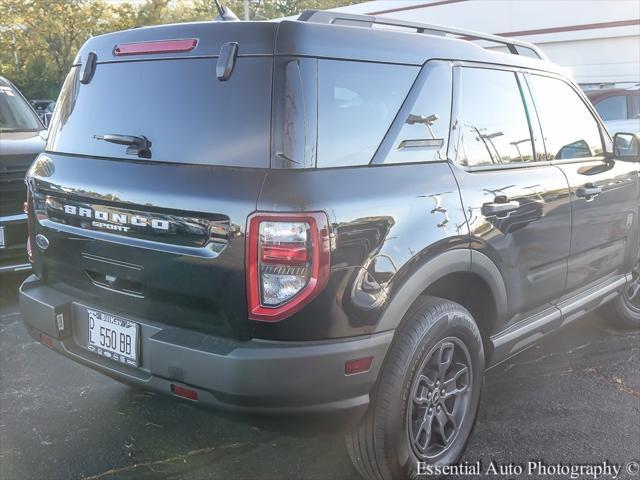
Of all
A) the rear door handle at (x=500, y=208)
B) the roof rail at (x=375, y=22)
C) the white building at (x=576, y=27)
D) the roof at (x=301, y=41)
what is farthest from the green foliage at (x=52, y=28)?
the rear door handle at (x=500, y=208)

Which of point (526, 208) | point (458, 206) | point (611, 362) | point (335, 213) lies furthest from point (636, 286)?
point (335, 213)

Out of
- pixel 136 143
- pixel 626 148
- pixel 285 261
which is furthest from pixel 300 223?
pixel 626 148

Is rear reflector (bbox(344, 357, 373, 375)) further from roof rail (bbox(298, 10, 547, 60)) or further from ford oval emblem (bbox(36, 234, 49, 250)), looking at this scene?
ford oval emblem (bbox(36, 234, 49, 250))

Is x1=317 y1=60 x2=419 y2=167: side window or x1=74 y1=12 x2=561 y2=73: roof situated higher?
x1=74 y1=12 x2=561 y2=73: roof

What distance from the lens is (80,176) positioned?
259 cm

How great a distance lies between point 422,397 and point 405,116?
116cm

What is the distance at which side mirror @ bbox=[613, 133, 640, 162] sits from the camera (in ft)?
12.7

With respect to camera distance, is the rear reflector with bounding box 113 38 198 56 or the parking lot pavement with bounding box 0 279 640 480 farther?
the parking lot pavement with bounding box 0 279 640 480

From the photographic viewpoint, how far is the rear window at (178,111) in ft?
7.23

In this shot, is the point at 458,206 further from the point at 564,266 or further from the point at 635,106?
the point at 635,106

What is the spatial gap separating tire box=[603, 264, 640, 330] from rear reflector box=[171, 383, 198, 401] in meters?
3.35

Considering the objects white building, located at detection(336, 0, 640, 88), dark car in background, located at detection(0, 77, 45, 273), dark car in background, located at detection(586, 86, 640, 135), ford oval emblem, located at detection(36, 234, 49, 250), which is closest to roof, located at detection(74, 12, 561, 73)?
ford oval emblem, located at detection(36, 234, 49, 250)

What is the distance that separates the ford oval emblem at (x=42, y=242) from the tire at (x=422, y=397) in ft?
5.18

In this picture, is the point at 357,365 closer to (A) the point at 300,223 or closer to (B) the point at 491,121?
(A) the point at 300,223
